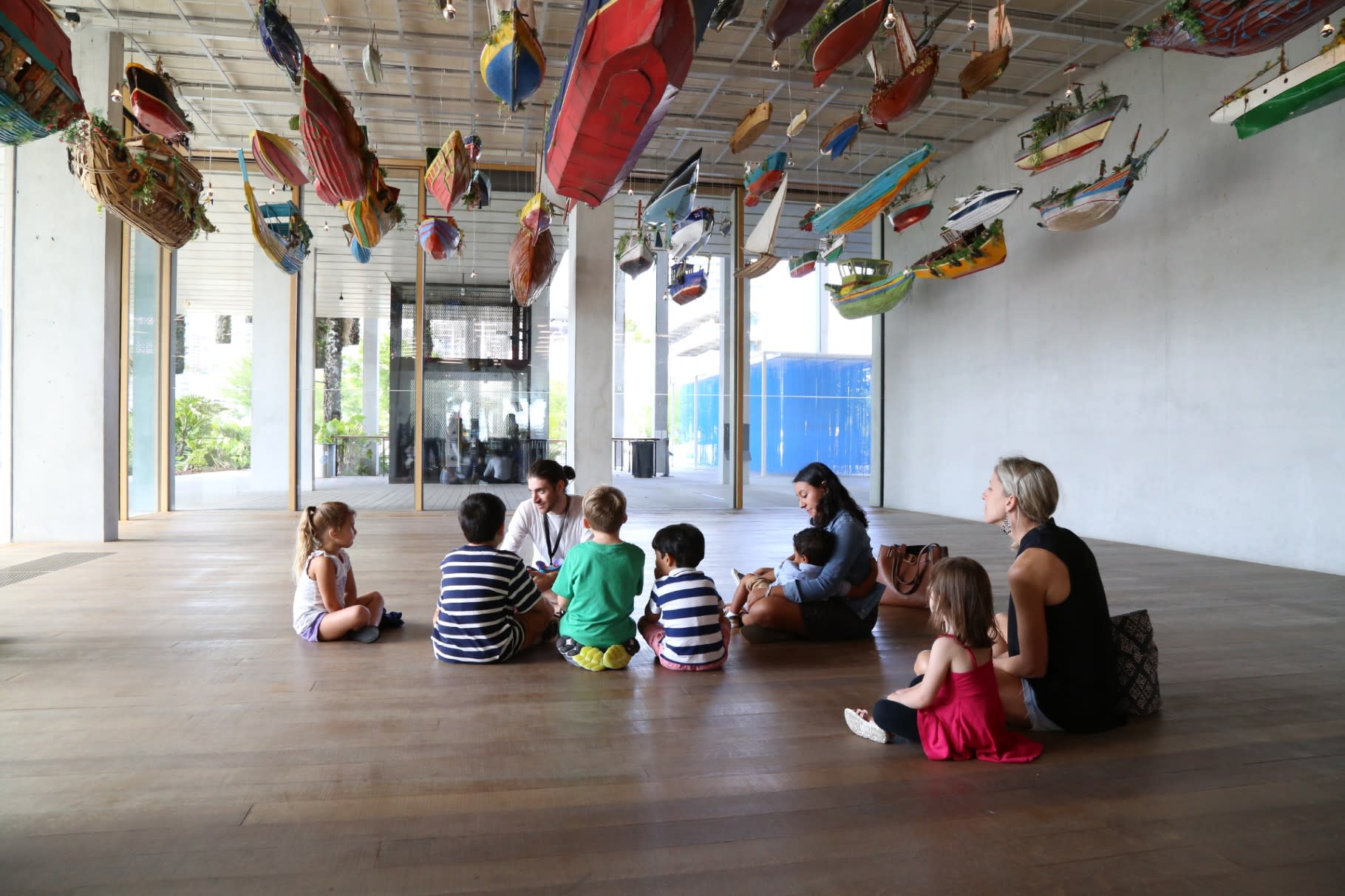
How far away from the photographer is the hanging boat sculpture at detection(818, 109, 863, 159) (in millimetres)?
7750

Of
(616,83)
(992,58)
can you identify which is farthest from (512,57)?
(992,58)

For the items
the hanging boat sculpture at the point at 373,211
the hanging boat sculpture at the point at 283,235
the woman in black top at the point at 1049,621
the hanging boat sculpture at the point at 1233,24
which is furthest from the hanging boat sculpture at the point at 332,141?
the hanging boat sculpture at the point at 1233,24

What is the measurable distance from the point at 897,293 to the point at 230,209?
9723 millimetres

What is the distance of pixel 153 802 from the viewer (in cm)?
223

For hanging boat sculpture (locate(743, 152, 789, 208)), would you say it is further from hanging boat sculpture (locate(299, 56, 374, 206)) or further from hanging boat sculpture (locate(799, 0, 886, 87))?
hanging boat sculpture (locate(299, 56, 374, 206))

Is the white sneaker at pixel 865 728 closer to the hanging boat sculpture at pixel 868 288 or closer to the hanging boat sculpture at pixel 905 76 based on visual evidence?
the hanging boat sculpture at pixel 905 76

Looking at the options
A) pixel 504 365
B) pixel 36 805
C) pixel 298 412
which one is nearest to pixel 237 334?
pixel 298 412

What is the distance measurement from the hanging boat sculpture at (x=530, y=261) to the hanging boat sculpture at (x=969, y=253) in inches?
176

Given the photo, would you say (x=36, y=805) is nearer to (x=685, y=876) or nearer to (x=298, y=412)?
(x=685, y=876)

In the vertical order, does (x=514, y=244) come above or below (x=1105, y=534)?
above

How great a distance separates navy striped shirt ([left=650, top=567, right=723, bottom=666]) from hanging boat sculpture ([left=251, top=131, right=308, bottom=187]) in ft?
19.4

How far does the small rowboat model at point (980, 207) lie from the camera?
809cm

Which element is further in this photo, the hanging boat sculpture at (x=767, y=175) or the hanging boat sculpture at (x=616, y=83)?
the hanging boat sculpture at (x=767, y=175)

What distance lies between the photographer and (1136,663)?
2975 mm
